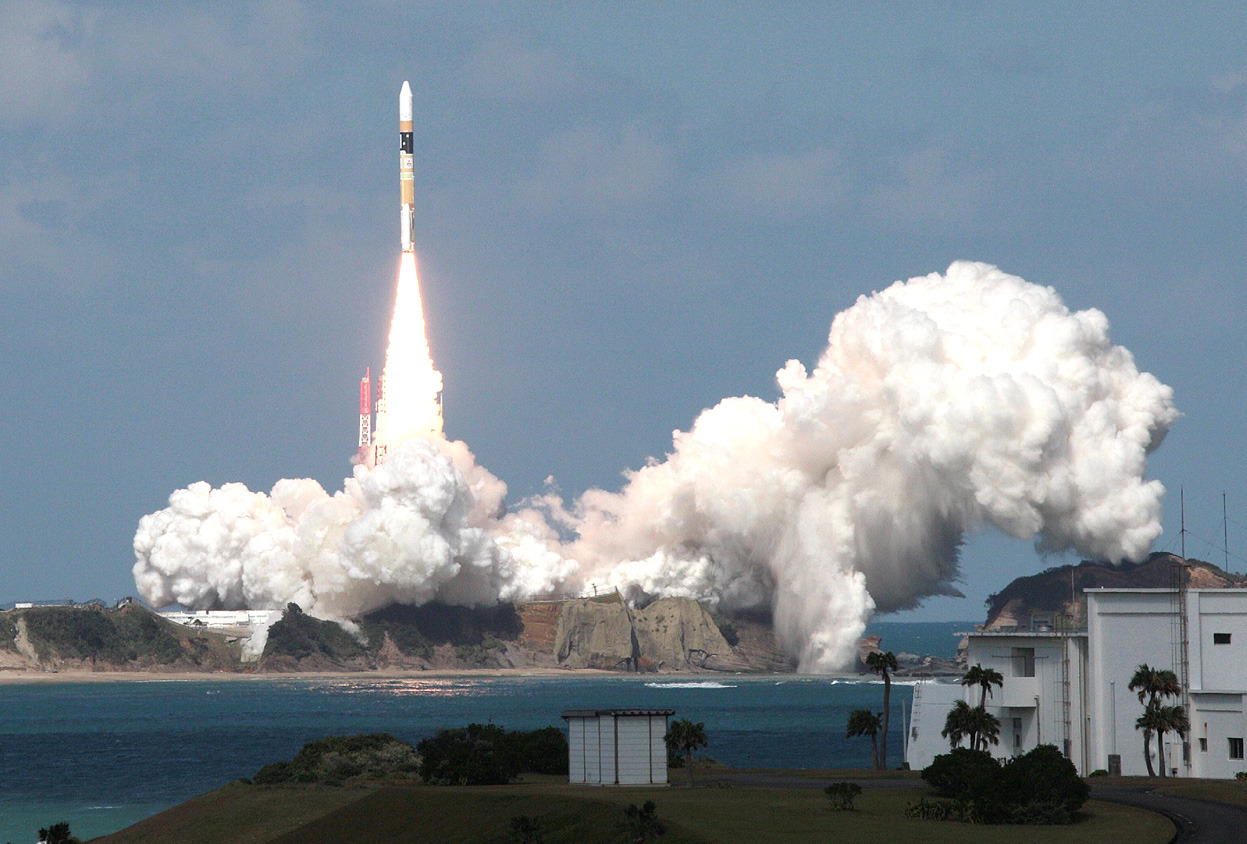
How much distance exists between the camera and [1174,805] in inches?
1849

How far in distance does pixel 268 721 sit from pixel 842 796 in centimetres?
8387

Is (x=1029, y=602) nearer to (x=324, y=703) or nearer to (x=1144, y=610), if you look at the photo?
(x=324, y=703)

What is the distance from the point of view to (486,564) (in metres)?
179

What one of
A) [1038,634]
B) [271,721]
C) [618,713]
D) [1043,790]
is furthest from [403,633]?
[1043,790]

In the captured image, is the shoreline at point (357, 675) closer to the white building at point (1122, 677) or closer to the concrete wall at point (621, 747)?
the white building at point (1122, 677)

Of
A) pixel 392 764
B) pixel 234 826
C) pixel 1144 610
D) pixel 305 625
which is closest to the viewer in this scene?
pixel 234 826

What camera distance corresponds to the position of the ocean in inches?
3317

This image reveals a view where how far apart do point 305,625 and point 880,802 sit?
14113 cm

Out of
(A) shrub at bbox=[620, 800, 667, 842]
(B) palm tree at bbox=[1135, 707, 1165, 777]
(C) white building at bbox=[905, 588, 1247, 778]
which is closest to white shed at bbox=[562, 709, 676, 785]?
(A) shrub at bbox=[620, 800, 667, 842]

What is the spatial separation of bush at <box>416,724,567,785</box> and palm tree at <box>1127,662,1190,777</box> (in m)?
20.6

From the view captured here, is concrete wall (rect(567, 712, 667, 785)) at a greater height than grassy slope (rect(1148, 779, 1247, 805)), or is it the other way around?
concrete wall (rect(567, 712, 667, 785))

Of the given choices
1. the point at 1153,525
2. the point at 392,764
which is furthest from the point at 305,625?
the point at 392,764

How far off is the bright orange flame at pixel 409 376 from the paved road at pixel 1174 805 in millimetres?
96404

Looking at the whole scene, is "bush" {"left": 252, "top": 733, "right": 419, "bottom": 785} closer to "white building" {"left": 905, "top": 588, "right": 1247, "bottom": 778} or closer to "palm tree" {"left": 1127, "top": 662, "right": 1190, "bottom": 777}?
"white building" {"left": 905, "top": 588, "right": 1247, "bottom": 778}
